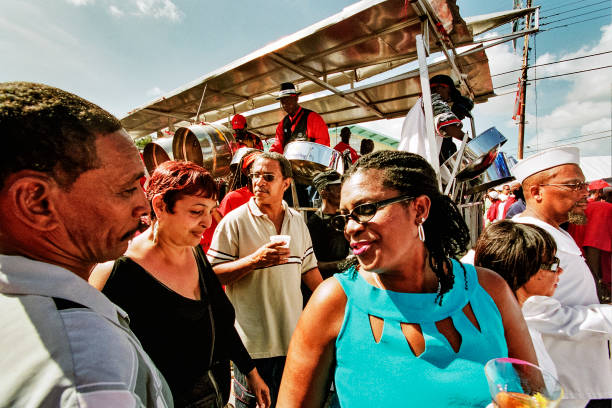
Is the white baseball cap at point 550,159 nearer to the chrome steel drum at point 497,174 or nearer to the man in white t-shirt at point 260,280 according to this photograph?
A: the chrome steel drum at point 497,174

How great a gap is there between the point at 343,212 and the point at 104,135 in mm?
1015

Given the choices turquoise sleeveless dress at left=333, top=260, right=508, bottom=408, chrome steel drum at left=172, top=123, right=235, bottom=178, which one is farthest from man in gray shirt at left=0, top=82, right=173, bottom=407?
chrome steel drum at left=172, top=123, right=235, bottom=178

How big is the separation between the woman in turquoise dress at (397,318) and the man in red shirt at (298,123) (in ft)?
9.74

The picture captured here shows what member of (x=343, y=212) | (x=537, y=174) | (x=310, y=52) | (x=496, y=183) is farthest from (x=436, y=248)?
(x=310, y=52)

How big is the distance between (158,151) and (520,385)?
16.3 feet

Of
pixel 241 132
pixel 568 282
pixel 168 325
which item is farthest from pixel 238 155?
pixel 568 282

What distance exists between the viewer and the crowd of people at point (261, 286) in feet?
2.00

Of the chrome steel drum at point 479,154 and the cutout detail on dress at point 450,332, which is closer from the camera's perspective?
the cutout detail on dress at point 450,332

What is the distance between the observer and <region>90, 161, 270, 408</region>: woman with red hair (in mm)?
1408

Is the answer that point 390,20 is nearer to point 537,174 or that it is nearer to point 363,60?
point 363,60

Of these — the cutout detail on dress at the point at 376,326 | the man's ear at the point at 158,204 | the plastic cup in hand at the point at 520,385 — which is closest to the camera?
the plastic cup in hand at the point at 520,385

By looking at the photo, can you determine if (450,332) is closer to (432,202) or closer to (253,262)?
(432,202)

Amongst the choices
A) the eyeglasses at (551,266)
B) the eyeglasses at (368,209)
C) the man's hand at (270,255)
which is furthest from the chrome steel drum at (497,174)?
the man's hand at (270,255)

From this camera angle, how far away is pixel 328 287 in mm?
1352
